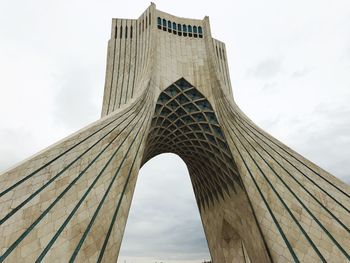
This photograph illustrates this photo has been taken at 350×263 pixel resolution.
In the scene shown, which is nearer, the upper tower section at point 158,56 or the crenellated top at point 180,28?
the upper tower section at point 158,56

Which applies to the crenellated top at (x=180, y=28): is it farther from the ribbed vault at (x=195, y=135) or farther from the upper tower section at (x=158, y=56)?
the ribbed vault at (x=195, y=135)

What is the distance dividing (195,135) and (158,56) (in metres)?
6.22

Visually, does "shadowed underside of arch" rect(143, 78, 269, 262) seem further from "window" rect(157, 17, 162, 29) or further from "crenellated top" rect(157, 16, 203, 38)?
"window" rect(157, 17, 162, 29)

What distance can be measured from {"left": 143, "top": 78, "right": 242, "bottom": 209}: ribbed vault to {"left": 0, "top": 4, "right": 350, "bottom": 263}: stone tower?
88 millimetres

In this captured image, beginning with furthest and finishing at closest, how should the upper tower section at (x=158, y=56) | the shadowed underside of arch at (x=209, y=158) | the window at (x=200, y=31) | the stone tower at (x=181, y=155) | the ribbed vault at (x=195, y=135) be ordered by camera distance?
the window at (x=200, y=31)
the ribbed vault at (x=195, y=135)
the upper tower section at (x=158, y=56)
the shadowed underside of arch at (x=209, y=158)
the stone tower at (x=181, y=155)

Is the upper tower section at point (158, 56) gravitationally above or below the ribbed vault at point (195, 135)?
above

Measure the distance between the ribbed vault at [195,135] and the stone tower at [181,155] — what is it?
0.29 ft

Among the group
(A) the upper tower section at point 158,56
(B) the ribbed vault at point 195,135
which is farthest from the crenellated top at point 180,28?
(B) the ribbed vault at point 195,135

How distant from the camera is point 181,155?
20438 mm

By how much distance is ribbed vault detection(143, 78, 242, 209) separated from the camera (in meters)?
14.6

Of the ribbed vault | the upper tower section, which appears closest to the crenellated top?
the upper tower section

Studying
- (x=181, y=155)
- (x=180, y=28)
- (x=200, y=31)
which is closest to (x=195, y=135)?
(x=181, y=155)

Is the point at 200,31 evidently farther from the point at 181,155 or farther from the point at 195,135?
the point at 181,155

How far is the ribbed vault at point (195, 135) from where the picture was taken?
14625 millimetres
